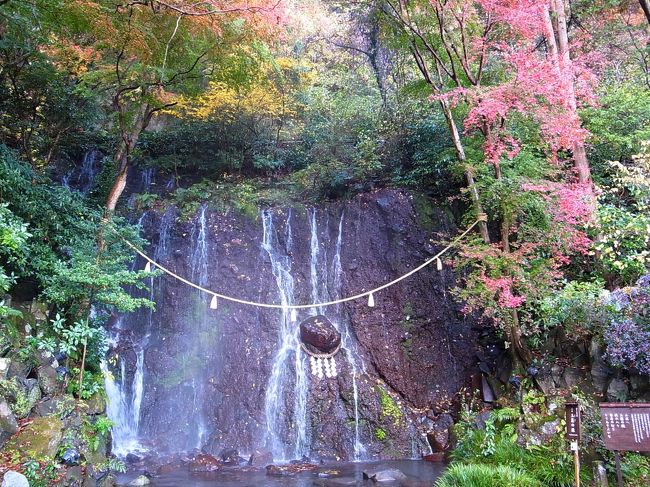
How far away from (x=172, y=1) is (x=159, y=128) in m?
10.3

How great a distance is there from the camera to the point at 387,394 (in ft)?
33.3

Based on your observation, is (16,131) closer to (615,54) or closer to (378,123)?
(378,123)

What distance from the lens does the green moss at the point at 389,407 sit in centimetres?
975

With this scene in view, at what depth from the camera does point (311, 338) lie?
421 inches

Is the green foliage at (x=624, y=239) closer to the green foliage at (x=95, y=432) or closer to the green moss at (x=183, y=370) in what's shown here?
the green foliage at (x=95, y=432)

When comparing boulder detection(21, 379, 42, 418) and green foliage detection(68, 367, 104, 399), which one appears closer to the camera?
boulder detection(21, 379, 42, 418)

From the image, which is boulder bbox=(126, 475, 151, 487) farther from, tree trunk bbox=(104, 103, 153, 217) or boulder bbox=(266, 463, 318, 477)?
tree trunk bbox=(104, 103, 153, 217)

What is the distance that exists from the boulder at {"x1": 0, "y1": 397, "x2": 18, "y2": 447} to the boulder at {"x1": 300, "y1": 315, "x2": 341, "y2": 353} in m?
6.02

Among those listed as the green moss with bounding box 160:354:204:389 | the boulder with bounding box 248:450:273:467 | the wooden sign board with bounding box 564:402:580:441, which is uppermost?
the green moss with bounding box 160:354:204:389

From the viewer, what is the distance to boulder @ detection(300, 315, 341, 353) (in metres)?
10.6

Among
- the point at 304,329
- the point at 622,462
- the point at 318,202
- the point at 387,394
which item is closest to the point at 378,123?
the point at 318,202

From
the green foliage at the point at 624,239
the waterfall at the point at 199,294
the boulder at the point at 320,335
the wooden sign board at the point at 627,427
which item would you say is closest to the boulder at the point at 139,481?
the waterfall at the point at 199,294

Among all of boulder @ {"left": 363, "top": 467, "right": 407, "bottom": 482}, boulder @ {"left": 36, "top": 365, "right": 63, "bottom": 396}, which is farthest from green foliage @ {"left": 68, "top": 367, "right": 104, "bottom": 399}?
boulder @ {"left": 363, "top": 467, "right": 407, "bottom": 482}

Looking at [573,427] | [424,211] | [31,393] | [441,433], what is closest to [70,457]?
[31,393]
